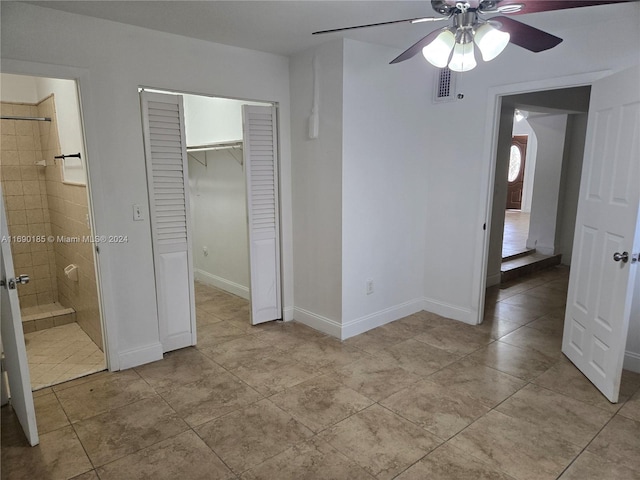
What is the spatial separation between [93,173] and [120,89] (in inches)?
23.4

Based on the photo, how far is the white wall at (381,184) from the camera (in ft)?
10.8

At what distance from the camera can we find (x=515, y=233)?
25.7 ft

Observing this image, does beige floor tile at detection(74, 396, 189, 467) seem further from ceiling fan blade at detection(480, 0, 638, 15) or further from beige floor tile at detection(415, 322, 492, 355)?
ceiling fan blade at detection(480, 0, 638, 15)

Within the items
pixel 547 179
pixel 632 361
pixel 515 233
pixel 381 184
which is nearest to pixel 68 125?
pixel 381 184

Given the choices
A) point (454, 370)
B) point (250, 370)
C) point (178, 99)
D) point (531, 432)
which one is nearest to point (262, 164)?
point (178, 99)

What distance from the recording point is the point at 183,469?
6.60 feet

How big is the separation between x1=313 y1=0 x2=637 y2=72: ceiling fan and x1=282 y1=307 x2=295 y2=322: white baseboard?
8.64 feet

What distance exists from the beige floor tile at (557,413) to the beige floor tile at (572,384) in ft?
0.20

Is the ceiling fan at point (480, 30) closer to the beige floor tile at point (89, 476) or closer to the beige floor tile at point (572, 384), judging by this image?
the beige floor tile at point (572, 384)

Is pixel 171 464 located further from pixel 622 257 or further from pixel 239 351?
pixel 622 257

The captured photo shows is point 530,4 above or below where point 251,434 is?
above

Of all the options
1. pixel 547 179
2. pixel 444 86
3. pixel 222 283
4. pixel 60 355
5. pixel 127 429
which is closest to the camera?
pixel 127 429

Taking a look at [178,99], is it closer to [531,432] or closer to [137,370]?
[137,370]

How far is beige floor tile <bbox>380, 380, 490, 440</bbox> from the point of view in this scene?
233cm
